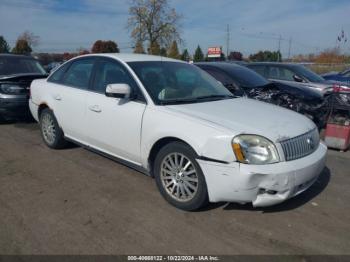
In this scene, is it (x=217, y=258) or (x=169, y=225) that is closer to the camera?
(x=217, y=258)

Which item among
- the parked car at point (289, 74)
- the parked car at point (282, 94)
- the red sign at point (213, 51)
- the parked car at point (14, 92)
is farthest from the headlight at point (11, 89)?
the red sign at point (213, 51)

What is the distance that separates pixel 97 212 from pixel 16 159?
2.42 m

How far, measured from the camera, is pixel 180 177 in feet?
12.0

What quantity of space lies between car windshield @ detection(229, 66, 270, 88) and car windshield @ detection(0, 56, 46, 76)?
182 inches

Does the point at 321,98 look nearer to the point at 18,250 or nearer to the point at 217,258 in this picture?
the point at 217,258

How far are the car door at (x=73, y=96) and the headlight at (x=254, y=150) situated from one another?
2.43m

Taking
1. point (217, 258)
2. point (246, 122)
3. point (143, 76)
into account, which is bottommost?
point (217, 258)

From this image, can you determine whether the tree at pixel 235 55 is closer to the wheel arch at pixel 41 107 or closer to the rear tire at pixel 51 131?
the wheel arch at pixel 41 107

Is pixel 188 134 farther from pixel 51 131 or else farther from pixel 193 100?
pixel 51 131

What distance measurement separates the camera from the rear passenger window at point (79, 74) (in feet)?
16.3

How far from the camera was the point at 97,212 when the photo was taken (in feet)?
12.0

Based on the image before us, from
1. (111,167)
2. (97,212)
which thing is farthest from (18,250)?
(111,167)

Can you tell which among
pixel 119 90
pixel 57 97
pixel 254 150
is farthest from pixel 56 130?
pixel 254 150

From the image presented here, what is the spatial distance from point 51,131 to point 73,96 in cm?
105
